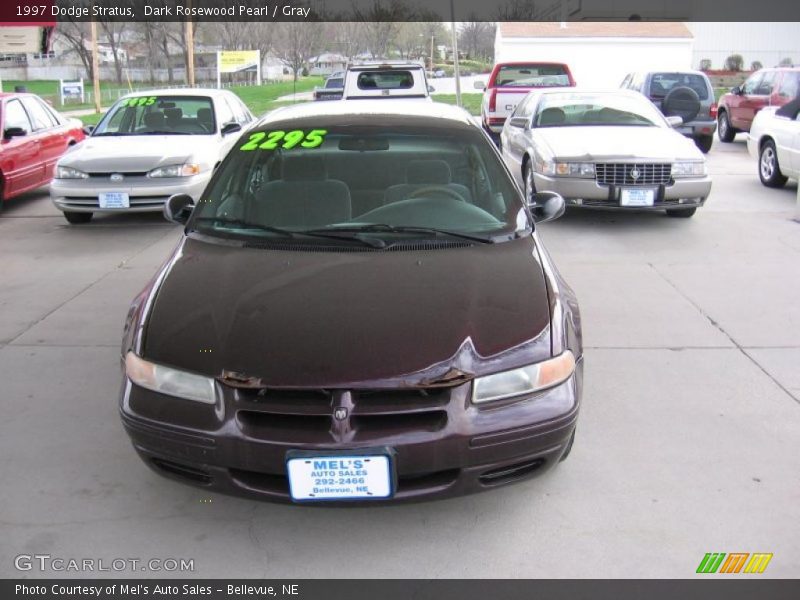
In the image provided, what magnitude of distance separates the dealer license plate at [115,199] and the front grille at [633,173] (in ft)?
15.6

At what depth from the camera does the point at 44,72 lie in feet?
208

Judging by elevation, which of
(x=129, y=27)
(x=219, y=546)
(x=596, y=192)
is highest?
(x=129, y=27)

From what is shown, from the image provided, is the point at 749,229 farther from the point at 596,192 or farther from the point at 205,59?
the point at 205,59

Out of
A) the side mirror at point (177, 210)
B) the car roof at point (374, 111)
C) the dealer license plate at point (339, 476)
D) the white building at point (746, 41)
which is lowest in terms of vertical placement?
the dealer license plate at point (339, 476)

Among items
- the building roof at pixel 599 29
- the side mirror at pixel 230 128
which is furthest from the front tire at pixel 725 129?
the building roof at pixel 599 29

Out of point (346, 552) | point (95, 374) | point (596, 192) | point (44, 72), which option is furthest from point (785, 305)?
point (44, 72)

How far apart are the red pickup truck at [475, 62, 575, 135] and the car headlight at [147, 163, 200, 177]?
7.83 m

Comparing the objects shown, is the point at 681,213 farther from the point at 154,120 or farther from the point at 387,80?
the point at 387,80

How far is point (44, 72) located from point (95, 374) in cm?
6803

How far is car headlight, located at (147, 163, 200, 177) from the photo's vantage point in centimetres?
782

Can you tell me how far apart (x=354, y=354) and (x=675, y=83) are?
13912 mm

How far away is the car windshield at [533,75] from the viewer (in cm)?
1527

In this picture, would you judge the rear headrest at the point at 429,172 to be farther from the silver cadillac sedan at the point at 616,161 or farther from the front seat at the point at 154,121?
the front seat at the point at 154,121

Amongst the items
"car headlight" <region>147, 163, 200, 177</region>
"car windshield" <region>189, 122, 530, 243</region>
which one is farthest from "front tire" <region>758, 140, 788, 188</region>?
"car windshield" <region>189, 122, 530, 243</region>
